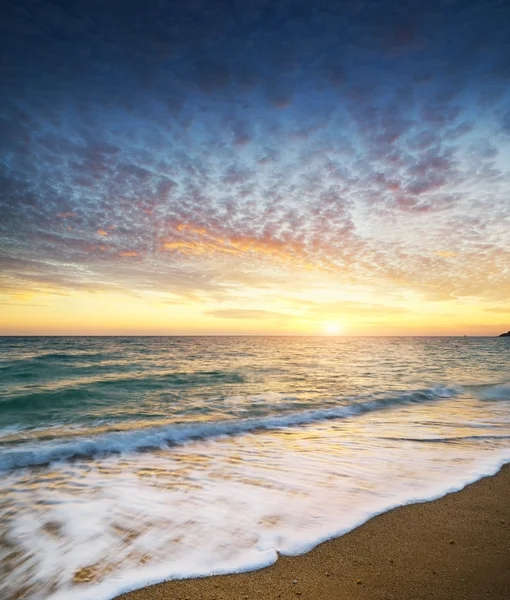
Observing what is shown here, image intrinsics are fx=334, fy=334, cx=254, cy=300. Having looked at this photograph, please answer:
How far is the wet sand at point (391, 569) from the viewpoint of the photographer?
9.35 ft

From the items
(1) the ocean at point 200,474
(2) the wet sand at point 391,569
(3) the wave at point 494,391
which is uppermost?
(2) the wet sand at point 391,569

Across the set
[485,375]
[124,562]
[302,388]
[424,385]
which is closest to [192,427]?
[124,562]

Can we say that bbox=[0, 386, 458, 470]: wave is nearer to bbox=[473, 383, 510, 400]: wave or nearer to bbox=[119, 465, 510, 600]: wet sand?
bbox=[119, 465, 510, 600]: wet sand

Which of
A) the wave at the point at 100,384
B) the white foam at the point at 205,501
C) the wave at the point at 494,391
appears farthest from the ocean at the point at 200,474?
the wave at the point at 494,391

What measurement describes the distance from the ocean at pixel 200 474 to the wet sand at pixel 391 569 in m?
0.20

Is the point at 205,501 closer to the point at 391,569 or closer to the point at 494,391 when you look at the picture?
the point at 391,569

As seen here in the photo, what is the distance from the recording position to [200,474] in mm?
5836

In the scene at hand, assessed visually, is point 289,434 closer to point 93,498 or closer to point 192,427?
point 192,427

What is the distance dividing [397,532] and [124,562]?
2.96 meters

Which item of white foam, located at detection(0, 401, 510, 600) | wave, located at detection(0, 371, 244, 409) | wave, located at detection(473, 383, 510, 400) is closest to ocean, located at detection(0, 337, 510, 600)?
white foam, located at detection(0, 401, 510, 600)

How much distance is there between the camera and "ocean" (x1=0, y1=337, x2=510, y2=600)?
3.44 m

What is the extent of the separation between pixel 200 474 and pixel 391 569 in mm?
3527

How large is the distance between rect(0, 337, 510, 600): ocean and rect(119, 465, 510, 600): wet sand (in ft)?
0.67

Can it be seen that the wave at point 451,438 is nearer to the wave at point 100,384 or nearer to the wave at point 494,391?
the wave at point 494,391
